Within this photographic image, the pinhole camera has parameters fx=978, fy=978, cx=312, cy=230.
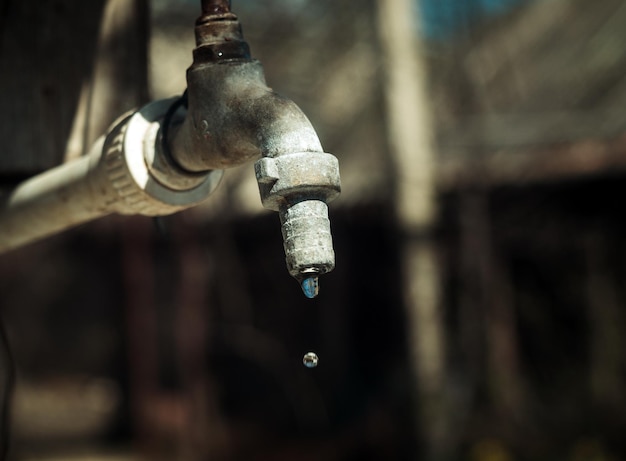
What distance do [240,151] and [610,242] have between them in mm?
6695

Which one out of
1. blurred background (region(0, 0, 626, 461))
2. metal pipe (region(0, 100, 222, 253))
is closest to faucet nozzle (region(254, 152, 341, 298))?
metal pipe (region(0, 100, 222, 253))

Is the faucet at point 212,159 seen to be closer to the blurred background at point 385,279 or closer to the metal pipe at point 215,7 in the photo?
the metal pipe at point 215,7

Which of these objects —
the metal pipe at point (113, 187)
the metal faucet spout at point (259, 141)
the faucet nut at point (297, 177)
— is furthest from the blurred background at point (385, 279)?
the faucet nut at point (297, 177)

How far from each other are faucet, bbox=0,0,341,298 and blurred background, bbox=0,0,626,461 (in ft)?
13.1

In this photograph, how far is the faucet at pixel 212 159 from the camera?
1.32 m

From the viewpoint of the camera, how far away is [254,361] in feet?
28.1

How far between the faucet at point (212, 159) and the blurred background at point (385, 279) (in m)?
4.00

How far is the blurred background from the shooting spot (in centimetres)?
652

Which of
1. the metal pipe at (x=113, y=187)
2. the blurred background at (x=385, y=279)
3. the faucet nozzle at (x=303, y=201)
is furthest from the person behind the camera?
the blurred background at (x=385, y=279)

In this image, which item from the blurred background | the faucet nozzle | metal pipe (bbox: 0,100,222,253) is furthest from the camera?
the blurred background

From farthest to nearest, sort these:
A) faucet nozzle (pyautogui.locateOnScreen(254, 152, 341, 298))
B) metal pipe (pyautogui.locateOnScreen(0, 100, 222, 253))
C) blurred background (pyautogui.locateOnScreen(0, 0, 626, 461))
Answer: blurred background (pyautogui.locateOnScreen(0, 0, 626, 461)) < metal pipe (pyautogui.locateOnScreen(0, 100, 222, 253)) < faucet nozzle (pyautogui.locateOnScreen(254, 152, 341, 298))

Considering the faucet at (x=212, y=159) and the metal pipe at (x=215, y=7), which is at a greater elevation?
the metal pipe at (x=215, y=7)

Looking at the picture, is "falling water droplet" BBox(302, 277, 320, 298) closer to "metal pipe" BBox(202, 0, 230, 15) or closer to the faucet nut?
the faucet nut

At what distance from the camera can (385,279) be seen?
348 inches
